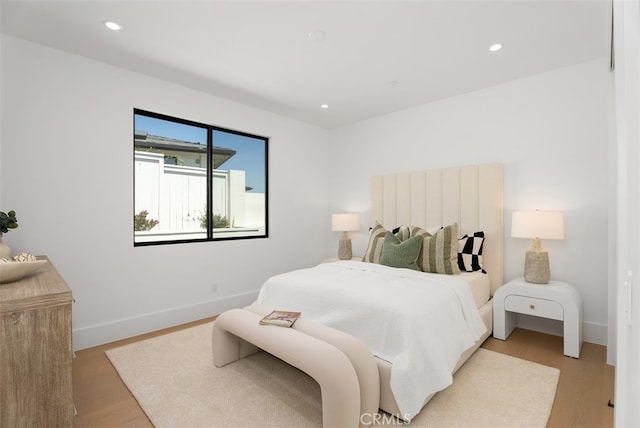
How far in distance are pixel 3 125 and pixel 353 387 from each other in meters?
3.18

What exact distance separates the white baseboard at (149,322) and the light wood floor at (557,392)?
88mm

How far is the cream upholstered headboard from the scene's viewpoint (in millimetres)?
3307

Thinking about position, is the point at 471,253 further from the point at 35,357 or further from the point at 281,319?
the point at 35,357

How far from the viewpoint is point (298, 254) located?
15.2 ft

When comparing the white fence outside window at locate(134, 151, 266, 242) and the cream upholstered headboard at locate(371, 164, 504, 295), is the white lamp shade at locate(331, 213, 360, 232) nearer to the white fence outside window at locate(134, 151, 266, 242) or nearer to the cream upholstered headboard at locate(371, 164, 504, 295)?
the cream upholstered headboard at locate(371, 164, 504, 295)

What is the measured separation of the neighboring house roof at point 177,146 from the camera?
3.29 meters

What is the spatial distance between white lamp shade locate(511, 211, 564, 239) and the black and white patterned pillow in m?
0.48

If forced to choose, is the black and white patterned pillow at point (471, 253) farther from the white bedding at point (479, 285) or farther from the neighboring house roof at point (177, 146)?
the neighboring house roof at point (177, 146)

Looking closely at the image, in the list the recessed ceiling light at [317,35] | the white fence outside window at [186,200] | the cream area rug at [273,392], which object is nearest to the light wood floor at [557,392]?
the cream area rug at [273,392]

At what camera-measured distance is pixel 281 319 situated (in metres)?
2.12

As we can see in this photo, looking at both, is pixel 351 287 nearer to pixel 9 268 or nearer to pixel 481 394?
pixel 481 394

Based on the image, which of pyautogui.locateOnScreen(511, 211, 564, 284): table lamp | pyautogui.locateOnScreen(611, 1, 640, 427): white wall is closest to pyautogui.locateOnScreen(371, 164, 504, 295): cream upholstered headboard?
pyautogui.locateOnScreen(511, 211, 564, 284): table lamp

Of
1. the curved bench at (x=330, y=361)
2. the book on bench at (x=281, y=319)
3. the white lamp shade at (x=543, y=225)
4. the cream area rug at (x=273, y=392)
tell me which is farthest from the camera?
the white lamp shade at (x=543, y=225)

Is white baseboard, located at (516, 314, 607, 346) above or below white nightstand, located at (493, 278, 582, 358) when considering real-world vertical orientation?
below
